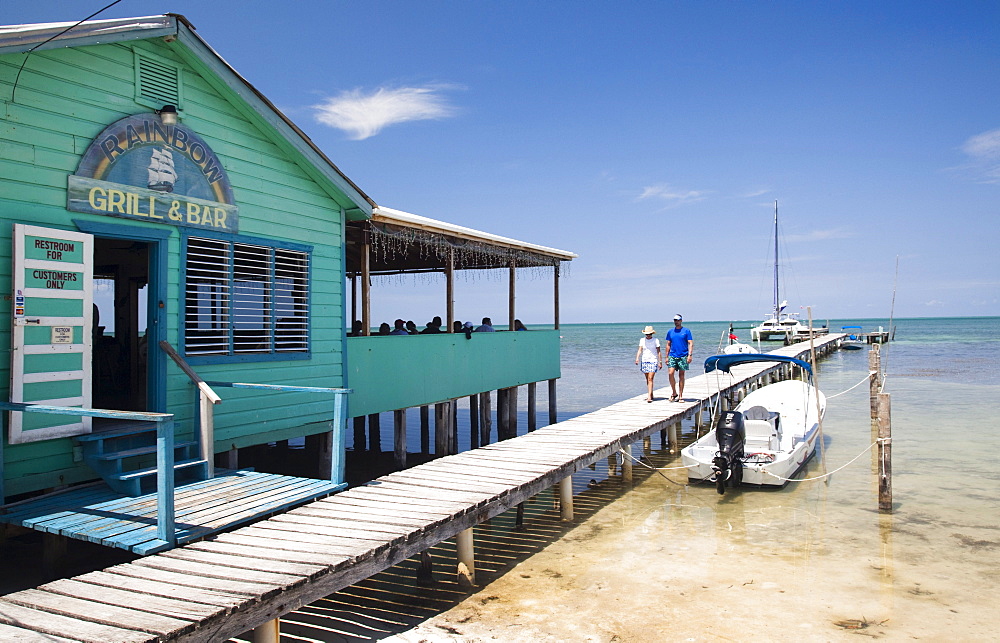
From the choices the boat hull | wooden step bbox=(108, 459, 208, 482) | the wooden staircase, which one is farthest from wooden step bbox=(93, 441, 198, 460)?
the boat hull

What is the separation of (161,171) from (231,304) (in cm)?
168

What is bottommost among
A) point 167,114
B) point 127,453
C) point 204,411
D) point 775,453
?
point 775,453

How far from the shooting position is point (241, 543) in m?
5.27

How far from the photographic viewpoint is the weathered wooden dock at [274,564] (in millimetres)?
3867

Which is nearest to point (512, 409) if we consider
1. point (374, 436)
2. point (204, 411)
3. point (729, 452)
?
point (374, 436)

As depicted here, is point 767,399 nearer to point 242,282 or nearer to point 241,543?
point 242,282

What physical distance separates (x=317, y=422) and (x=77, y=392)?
10.7 feet

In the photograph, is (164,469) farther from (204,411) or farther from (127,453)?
(204,411)

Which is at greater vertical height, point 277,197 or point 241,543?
point 277,197

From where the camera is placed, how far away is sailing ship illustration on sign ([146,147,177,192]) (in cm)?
695

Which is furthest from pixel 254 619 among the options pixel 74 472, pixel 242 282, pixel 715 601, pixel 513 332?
pixel 513 332

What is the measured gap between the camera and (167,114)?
698 cm

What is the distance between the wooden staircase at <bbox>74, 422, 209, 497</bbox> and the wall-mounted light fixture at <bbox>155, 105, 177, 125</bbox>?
311 centimetres

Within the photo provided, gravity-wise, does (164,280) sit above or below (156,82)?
below
